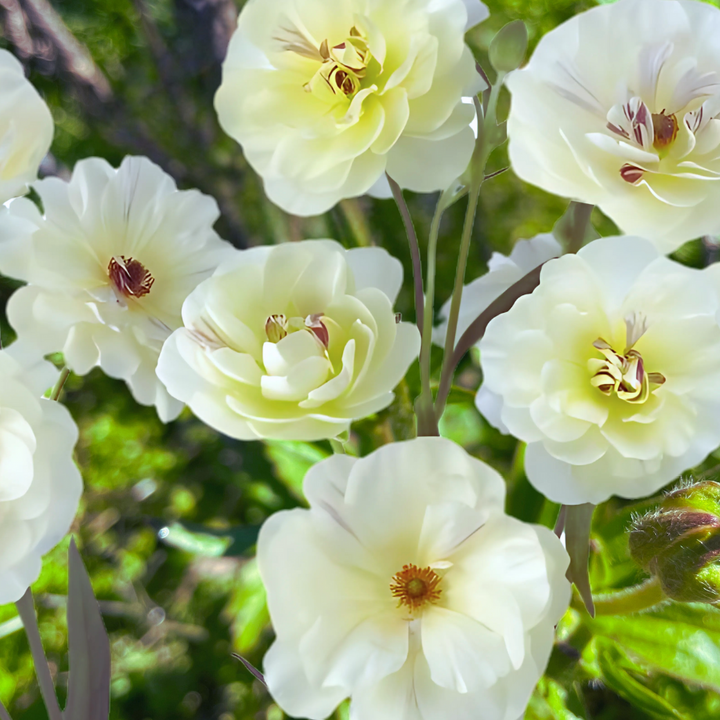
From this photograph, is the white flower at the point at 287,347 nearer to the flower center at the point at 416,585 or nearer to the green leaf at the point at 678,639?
the flower center at the point at 416,585

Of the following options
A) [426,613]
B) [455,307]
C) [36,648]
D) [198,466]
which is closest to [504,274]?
[455,307]

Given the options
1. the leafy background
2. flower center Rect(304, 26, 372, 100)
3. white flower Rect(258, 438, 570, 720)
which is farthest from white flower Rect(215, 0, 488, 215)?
the leafy background

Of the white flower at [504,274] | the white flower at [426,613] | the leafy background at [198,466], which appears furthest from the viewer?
the leafy background at [198,466]

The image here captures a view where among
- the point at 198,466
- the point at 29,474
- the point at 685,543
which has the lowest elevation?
the point at 198,466

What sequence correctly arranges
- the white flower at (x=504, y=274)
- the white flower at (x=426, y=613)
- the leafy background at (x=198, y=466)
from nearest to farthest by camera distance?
the white flower at (x=426, y=613), the white flower at (x=504, y=274), the leafy background at (x=198, y=466)

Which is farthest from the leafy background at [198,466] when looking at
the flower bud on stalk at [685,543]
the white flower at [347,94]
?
the white flower at [347,94]

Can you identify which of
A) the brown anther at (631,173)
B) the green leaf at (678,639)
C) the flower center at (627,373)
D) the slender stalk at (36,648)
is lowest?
the green leaf at (678,639)

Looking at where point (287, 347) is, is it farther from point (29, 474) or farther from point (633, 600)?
point (633, 600)
